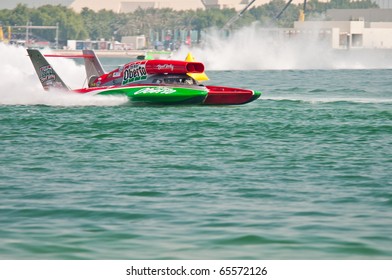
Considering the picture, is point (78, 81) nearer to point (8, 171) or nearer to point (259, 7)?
point (8, 171)

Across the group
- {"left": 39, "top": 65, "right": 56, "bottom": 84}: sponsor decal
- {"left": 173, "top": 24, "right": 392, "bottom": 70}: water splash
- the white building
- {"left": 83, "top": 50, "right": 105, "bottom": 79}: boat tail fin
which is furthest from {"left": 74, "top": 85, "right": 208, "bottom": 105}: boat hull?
the white building

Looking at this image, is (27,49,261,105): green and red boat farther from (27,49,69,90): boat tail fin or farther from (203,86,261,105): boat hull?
(27,49,69,90): boat tail fin

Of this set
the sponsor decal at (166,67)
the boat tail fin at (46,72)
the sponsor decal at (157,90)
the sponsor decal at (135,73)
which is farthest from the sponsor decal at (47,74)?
the sponsor decal at (166,67)

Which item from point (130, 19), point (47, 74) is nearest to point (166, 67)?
point (47, 74)

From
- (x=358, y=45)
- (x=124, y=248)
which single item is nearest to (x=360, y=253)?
(x=124, y=248)

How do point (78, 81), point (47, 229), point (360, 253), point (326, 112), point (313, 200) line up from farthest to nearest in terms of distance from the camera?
point (78, 81)
point (326, 112)
point (313, 200)
point (47, 229)
point (360, 253)

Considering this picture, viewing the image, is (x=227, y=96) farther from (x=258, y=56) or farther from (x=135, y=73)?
(x=258, y=56)

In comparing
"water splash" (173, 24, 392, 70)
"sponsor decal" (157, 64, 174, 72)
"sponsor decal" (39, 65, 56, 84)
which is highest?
"sponsor decal" (157, 64, 174, 72)

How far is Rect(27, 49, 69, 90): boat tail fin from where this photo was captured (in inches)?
1275

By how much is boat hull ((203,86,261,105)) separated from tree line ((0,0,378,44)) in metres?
149

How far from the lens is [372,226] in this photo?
12656 mm

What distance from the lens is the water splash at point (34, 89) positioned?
31.4 meters

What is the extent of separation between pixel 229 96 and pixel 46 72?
20.8 feet

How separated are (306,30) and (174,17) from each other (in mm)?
50114
